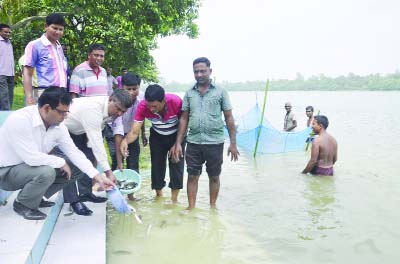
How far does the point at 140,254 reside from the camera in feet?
10.4

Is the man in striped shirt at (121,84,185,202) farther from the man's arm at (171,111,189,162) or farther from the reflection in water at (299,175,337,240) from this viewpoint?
the reflection in water at (299,175,337,240)

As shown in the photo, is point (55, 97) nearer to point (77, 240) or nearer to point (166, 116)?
point (77, 240)

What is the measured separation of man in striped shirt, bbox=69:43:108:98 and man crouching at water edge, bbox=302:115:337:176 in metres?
3.35

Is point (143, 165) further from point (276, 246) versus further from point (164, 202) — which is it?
point (276, 246)

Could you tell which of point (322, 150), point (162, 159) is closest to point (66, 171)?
point (162, 159)

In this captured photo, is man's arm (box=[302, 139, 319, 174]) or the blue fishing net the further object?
the blue fishing net

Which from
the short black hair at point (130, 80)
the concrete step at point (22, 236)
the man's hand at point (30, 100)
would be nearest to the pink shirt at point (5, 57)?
the man's hand at point (30, 100)

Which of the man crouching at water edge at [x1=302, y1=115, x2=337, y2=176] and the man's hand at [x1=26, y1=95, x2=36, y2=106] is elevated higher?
the man's hand at [x1=26, y1=95, x2=36, y2=106]

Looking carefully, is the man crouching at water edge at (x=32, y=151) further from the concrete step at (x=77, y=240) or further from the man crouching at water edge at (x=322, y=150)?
the man crouching at water edge at (x=322, y=150)

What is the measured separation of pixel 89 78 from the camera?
404cm

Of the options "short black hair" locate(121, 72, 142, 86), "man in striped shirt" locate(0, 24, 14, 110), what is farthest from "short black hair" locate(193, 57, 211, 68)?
"man in striped shirt" locate(0, 24, 14, 110)

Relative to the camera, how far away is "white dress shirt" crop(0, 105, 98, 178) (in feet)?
9.12

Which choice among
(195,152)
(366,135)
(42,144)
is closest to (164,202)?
(195,152)

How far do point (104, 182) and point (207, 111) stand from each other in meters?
1.40
